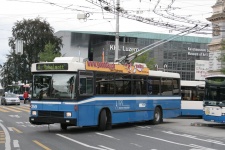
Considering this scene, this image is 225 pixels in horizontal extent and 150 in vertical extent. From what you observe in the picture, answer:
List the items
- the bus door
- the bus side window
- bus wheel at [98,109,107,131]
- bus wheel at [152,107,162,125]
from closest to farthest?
the bus door, the bus side window, bus wheel at [98,109,107,131], bus wheel at [152,107,162,125]

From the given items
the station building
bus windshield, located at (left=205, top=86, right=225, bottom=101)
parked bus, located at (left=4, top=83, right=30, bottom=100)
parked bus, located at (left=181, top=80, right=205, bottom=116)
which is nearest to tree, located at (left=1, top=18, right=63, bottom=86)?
parked bus, located at (left=4, top=83, right=30, bottom=100)

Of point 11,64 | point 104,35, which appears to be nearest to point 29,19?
point 11,64

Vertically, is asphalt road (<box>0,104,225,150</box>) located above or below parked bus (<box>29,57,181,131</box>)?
below

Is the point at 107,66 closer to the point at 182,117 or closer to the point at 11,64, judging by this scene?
the point at 182,117

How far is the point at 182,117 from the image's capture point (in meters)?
29.0

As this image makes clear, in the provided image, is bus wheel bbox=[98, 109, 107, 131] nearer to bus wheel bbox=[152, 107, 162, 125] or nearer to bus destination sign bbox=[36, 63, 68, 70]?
bus destination sign bbox=[36, 63, 68, 70]

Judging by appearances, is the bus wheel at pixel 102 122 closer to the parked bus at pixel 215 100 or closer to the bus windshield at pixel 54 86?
the bus windshield at pixel 54 86

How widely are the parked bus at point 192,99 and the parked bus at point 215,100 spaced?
579 centimetres

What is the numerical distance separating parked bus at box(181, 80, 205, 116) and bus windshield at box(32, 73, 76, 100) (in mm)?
13490

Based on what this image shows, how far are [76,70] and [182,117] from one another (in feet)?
49.6

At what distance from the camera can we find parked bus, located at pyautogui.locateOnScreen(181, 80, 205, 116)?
27.4 m

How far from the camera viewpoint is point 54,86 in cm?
1571

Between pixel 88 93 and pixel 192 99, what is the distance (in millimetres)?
13224

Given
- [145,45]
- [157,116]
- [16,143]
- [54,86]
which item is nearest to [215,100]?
[157,116]
